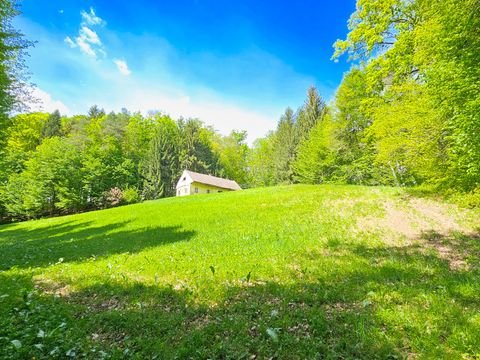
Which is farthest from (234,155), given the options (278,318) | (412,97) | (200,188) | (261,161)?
(278,318)

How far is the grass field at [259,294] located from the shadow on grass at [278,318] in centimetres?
2

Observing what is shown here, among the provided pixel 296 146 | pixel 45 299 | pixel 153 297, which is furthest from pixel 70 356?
pixel 296 146

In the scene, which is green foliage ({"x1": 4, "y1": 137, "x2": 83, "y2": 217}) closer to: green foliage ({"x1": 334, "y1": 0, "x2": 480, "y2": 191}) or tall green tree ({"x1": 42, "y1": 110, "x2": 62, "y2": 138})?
tall green tree ({"x1": 42, "y1": 110, "x2": 62, "y2": 138})

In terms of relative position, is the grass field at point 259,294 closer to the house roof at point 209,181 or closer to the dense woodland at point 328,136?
the dense woodland at point 328,136

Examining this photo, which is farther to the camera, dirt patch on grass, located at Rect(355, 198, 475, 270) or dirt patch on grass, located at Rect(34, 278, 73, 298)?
dirt patch on grass, located at Rect(355, 198, 475, 270)

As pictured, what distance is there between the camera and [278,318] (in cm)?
466

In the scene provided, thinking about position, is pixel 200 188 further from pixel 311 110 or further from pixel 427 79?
pixel 427 79

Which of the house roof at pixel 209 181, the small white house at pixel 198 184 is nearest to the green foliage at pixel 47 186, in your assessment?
the small white house at pixel 198 184

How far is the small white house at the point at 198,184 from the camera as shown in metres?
45.3

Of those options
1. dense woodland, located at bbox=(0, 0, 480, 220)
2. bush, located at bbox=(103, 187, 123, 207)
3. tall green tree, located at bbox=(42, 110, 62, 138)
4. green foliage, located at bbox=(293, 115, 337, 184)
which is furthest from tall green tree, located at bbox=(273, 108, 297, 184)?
tall green tree, located at bbox=(42, 110, 62, 138)

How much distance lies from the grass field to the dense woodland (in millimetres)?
4013

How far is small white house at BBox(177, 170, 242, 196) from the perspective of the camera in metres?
45.3

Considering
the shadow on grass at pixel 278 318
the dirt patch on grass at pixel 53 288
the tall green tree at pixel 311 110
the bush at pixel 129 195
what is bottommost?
the dirt patch on grass at pixel 53 288

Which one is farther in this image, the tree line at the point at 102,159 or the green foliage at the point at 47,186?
the tree line at the point at 102,159
